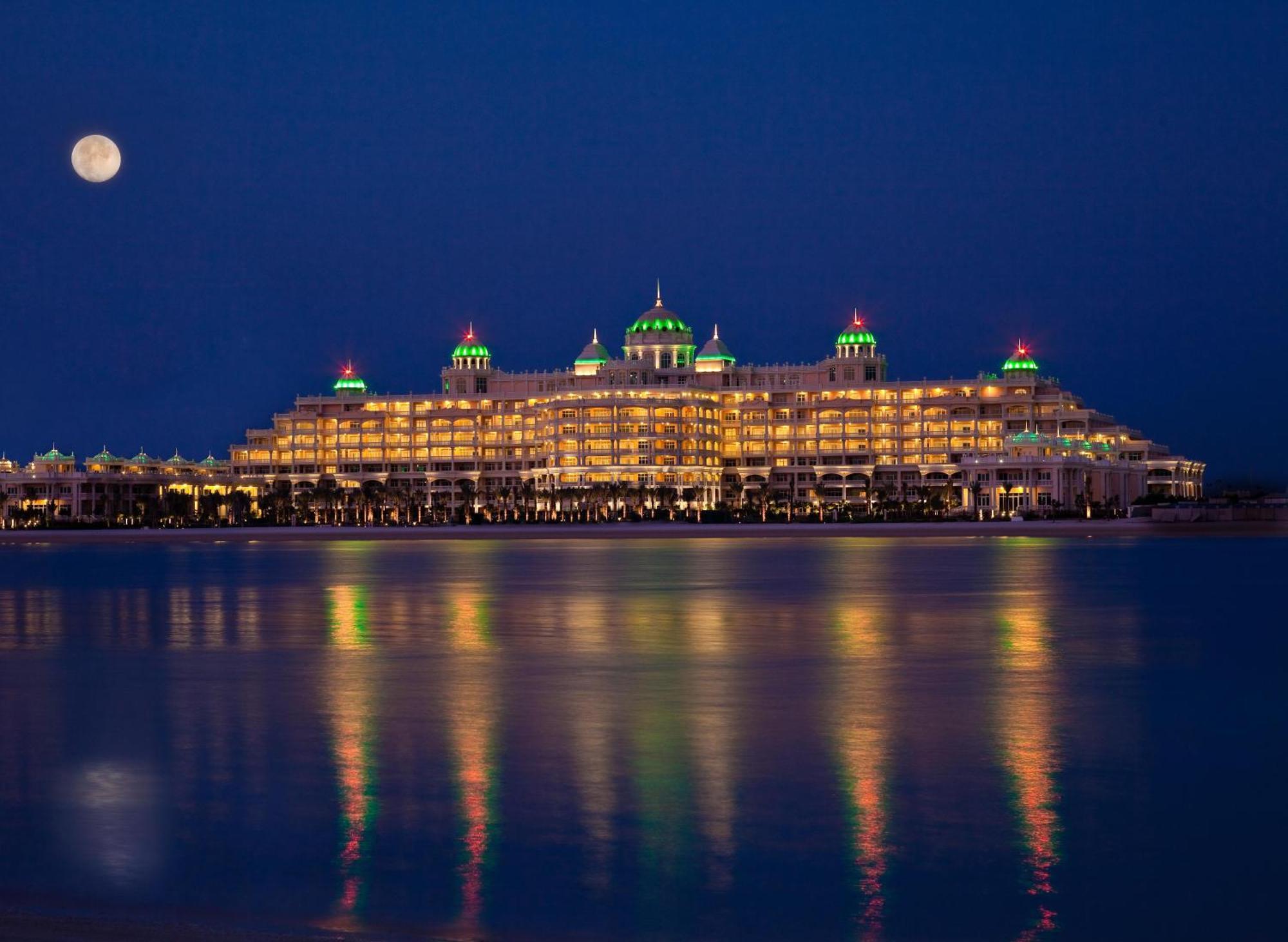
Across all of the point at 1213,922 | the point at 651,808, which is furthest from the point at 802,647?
the point at 1213,922

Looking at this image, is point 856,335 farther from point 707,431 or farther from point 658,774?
point 658,774

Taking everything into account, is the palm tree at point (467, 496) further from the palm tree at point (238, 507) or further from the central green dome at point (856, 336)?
the central green dome at point (856, 336)

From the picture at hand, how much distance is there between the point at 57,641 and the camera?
26.1 m

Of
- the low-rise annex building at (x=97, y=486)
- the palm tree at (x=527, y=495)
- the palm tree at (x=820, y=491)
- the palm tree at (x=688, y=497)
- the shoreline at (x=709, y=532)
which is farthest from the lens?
the low-rise annex building at (x=97, y=486)

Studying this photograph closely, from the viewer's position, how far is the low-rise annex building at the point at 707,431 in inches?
6171

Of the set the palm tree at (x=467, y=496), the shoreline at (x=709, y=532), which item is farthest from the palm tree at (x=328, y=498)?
the shoreline at (x=709, y=532)

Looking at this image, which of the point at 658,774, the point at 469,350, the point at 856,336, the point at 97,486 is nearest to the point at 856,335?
the point at 856,336

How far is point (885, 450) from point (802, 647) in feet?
454

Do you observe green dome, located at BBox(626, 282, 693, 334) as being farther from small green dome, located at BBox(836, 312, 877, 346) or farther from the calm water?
the calm water

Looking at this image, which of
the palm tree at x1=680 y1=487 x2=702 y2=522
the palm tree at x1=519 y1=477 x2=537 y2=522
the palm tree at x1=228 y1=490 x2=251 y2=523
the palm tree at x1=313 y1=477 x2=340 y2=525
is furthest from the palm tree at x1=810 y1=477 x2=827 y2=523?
the palm tree at x1=228 y1=490 x2=251 y2=523

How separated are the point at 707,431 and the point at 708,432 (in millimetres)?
412

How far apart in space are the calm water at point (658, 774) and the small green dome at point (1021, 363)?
449 feet

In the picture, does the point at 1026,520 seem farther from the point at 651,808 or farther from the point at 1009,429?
the point at 651,808

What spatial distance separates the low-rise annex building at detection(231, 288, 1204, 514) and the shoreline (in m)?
30.3
